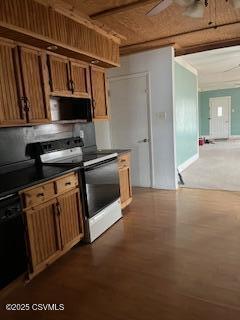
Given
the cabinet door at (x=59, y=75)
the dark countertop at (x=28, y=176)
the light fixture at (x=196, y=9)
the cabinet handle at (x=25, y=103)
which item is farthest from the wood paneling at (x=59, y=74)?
the light fixture at (x=196, y=9)

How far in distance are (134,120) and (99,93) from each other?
1235 mm

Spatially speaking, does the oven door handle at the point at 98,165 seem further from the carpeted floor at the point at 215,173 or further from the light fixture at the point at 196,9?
the carpeted floor at the point at 215,173

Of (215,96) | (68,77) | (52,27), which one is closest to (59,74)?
(68,77)

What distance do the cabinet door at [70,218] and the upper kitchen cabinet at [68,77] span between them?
1133 millimetres

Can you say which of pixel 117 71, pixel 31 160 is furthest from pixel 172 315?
pixel 117 71

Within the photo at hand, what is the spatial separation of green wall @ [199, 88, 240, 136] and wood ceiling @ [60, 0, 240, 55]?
7.54m

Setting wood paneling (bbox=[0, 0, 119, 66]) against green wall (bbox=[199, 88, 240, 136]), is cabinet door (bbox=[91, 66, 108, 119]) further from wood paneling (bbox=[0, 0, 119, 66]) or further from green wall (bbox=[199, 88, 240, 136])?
green wall (bbox=[199, 88, 240, 136])

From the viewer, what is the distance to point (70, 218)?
2562mm

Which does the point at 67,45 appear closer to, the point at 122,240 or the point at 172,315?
the point at 122,240

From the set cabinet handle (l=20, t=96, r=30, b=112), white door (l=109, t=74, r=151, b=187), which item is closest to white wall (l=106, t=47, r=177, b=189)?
white door (l=109, t=74, r=151, b=187)

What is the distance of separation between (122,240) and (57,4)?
98.4 inches

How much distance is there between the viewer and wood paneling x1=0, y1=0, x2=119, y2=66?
204 centimetres

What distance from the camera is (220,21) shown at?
10.9 ft

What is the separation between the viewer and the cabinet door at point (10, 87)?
2.20 meters
